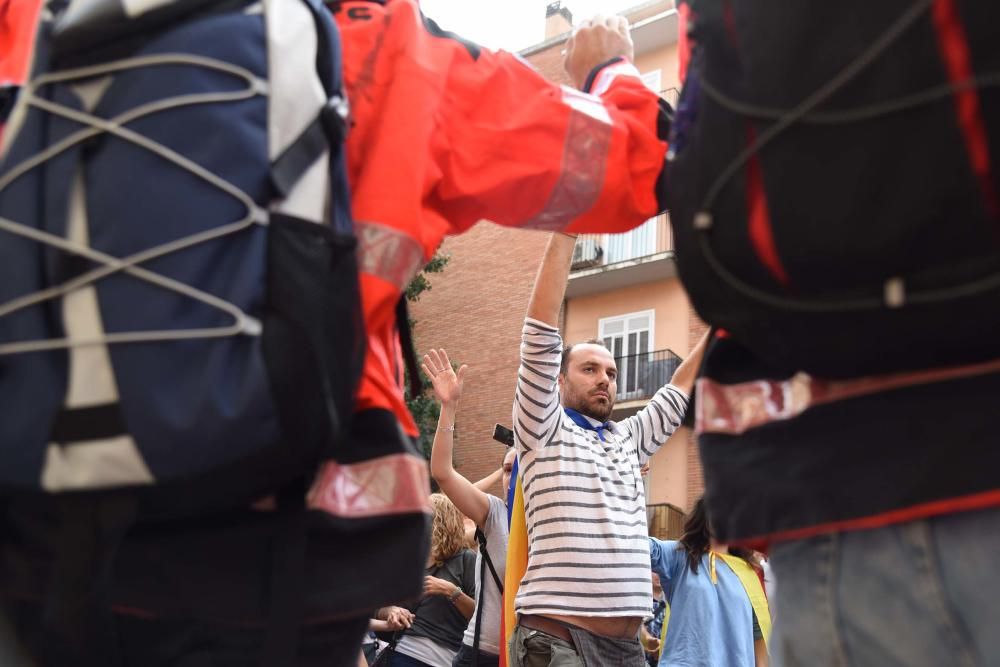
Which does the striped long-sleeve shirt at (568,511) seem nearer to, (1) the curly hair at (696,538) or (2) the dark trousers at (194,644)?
(1) the curly hair at (696,538)

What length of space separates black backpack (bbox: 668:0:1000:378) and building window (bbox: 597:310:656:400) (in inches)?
801

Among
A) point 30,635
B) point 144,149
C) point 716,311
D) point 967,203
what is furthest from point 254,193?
point 967,203

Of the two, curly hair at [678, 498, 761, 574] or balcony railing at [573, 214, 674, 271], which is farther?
balcony railing at [573, 214, 674, 271]

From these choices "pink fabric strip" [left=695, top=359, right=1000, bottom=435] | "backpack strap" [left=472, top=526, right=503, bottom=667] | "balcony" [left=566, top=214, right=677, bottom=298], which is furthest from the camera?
"balcony" [left=566, top=214, right=677, bottom=298]

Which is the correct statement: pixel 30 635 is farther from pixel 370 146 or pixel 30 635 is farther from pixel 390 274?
pixel 370 146

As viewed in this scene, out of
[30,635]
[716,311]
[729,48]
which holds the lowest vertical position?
[30,635]

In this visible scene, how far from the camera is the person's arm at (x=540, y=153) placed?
6.98 ft

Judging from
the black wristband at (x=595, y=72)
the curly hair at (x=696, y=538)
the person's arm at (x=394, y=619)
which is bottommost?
the person's arm at (x=394, y=619)

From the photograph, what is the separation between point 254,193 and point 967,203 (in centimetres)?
101

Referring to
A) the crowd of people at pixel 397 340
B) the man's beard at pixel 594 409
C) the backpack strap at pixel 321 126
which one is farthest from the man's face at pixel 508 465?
the backpack strap at pixel 321 126

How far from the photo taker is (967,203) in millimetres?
1262

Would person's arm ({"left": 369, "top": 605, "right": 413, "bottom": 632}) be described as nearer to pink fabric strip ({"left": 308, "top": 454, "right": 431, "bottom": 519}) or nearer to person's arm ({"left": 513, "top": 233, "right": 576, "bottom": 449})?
person's arm ({"left": 513, "top": 233, "right": 576, "bottom": 449})

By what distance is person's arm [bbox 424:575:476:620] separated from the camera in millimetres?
6180

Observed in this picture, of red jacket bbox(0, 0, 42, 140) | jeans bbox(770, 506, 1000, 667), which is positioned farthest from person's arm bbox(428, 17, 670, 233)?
jeans bbox(770, 506, 1000, 667)
